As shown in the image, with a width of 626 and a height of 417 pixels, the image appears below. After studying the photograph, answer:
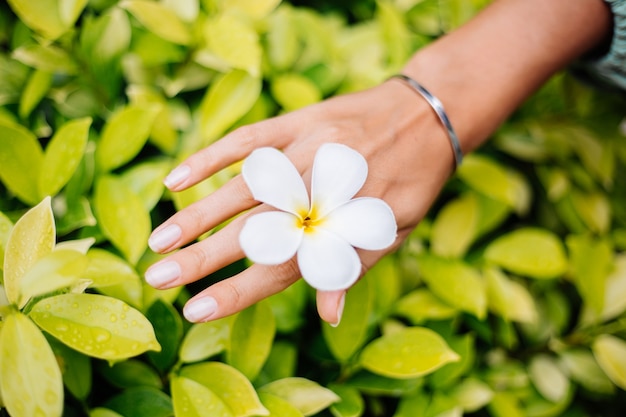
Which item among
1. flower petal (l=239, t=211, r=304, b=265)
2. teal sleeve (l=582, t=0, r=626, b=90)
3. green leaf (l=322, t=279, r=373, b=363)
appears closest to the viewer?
flower petal (l=239, t=211, r=304, b=265)

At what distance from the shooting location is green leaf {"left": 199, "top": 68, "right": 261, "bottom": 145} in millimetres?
738

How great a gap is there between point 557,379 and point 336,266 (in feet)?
1.81

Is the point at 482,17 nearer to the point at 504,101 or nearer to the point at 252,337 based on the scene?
the point at 504,101

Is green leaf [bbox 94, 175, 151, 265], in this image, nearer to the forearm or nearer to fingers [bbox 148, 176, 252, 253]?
fingers [bbox 148, 176, 252, 253]

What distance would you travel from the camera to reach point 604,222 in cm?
92

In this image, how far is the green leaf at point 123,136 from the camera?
70 centimetres

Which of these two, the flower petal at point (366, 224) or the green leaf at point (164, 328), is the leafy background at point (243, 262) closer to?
the green leaf at point (164, 328)

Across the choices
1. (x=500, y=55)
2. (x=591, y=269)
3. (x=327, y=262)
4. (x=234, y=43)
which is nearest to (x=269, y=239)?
(x=327, y=262)

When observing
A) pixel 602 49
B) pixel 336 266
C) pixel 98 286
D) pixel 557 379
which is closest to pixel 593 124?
pixel 602 49

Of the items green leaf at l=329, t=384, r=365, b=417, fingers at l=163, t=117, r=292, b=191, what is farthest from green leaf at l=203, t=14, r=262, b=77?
green leaf at l=329, t=384, r=365, b=417

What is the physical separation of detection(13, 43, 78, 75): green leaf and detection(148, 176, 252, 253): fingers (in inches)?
13.3

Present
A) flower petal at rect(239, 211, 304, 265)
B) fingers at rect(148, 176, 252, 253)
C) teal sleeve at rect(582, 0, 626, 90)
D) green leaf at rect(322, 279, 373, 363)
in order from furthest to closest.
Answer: teal sleeve at rect(582, 0, 626, 90) < green leaf at rect(322, 279, 373, 363) < fingers at rect(148, 176, 252, 253) < flower petal at rect(239, 211, 304, 265)

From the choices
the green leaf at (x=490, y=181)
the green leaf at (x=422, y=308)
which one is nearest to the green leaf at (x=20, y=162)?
the green leaf at (x=422, y=308)

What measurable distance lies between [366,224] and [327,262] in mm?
58
